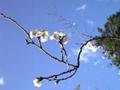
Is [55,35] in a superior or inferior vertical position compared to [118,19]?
superior

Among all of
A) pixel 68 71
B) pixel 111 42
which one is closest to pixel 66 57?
pixel 68 71

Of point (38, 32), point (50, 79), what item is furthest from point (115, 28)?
point (50, 79)

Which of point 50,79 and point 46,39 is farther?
point 46,39

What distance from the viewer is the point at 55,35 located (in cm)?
651

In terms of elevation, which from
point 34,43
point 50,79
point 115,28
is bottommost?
point 115,28

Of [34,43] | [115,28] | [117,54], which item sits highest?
[34,43]

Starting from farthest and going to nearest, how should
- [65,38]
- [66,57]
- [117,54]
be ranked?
[117,54] → [65,38] → [66,57]

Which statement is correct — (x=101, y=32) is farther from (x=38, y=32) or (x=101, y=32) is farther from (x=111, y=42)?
(x=38, y=32)

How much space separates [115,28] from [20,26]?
11.6 metres

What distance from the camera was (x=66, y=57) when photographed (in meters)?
5.72

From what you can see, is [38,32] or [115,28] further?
[115,28]

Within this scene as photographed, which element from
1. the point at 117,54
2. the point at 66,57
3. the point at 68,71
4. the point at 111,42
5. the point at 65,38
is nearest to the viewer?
the point at 68,71

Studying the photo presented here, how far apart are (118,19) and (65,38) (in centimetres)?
1094

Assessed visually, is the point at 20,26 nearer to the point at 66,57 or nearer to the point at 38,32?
the point at 66,57
